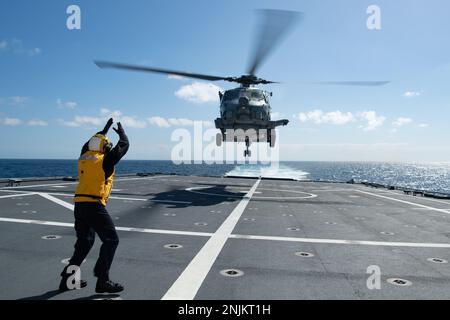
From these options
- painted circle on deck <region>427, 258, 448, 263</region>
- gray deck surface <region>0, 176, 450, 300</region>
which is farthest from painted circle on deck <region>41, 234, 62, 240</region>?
painted circle on deck <region>427, 258, 448, 263</region>

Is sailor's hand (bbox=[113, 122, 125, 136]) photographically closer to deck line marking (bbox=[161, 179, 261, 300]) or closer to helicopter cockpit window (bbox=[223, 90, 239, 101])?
deck line marking (bbox=[161, 179, 261, 300])

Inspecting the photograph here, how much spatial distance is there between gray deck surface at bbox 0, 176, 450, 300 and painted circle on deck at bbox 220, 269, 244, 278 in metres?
0.09

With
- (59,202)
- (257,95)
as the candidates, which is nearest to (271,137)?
(257,95)

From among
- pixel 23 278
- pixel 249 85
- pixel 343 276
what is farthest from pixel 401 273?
pixel 249 85

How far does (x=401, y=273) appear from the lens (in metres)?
6.95

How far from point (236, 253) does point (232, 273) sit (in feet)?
5.12

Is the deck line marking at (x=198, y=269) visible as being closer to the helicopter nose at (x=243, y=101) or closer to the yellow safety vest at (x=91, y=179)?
the yellow safety vest at (x=91, y=179)

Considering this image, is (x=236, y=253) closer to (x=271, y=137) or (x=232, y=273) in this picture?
(x=232, y=273)

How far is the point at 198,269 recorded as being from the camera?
6828 mm

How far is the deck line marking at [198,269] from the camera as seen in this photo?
548 cm

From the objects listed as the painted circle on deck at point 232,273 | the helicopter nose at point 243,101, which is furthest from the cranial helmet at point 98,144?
the helicopter nose at point 243,101
